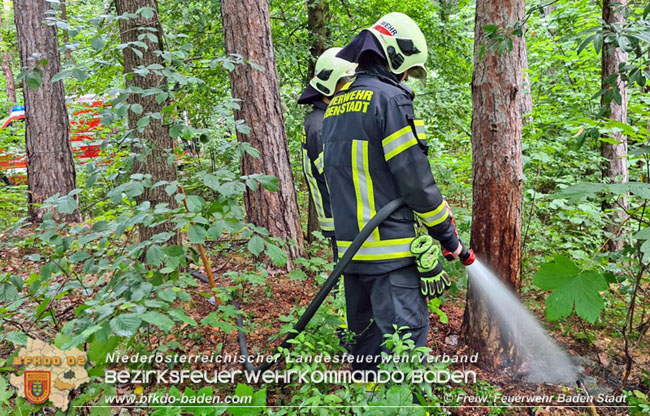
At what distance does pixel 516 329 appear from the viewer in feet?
11.0

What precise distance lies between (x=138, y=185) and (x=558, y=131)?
633 cm

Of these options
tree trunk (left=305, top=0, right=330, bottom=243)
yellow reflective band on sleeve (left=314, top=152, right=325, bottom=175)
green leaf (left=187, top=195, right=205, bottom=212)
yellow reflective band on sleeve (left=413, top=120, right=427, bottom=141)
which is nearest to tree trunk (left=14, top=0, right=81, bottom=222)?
tree trunk (left=305, top=0, right=330, bottom=243)

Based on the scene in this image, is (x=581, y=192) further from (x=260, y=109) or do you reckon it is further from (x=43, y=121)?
(x=43, y=121)

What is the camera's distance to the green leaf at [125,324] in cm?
171

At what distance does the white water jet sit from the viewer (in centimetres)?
322

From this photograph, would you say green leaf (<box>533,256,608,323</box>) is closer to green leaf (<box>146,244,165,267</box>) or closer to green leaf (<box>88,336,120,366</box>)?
green leaf (<box>146,244,165,267</box>)

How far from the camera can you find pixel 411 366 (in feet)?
7.02

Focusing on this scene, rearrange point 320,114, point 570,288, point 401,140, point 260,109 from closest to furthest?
point 570,288
point 401,140
point 320,114
point 260,109

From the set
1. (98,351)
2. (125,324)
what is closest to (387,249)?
(125,324)

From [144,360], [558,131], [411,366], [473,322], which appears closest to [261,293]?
[144,360]

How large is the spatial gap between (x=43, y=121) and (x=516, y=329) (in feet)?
26.9

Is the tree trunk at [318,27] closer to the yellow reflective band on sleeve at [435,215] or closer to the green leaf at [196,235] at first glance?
the yellow reflective band on sleeve at [435,215]

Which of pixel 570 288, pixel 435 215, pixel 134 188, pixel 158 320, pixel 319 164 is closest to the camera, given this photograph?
pixel 158 320

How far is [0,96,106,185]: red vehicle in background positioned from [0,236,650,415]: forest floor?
2.05 metres
